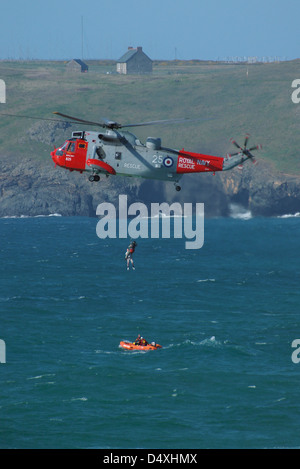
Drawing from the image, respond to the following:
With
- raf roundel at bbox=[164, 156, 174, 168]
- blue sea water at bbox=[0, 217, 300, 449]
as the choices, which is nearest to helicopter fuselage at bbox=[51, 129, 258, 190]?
raf roundel at bbox=[164, 156, 174, 168]

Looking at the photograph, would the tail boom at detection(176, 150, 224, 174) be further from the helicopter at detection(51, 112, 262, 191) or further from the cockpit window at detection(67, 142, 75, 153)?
the cockpit window at detection(67, 142, 75, 153)

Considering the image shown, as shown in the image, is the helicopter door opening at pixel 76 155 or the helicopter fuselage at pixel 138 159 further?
the helicopter door opening at pixel 76 155

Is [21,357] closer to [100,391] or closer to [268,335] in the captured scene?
[100,391]

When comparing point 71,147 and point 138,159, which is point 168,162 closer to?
point 138,159

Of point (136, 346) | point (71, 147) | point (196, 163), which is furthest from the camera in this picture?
point (136, 346)

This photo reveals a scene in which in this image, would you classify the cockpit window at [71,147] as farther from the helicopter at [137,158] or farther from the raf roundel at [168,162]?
the raf roundel at [168,162]

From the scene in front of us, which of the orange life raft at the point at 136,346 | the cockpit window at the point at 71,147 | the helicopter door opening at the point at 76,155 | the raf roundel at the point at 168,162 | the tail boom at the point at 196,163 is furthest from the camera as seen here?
the orange life raft at the point at 136,346

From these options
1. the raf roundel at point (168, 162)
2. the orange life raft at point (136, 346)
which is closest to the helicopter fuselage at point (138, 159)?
the raf roundel at point (168, 162)

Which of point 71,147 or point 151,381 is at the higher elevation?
point 71,147

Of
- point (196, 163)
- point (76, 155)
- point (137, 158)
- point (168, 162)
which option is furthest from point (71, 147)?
point (196, 163)

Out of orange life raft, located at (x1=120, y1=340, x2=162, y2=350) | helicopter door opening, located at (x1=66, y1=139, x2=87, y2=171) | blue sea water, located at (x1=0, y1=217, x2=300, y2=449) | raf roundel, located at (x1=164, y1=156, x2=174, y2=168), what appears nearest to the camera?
raf roundel, located at (x1=164, y1=156, x2=174, y2=168)
